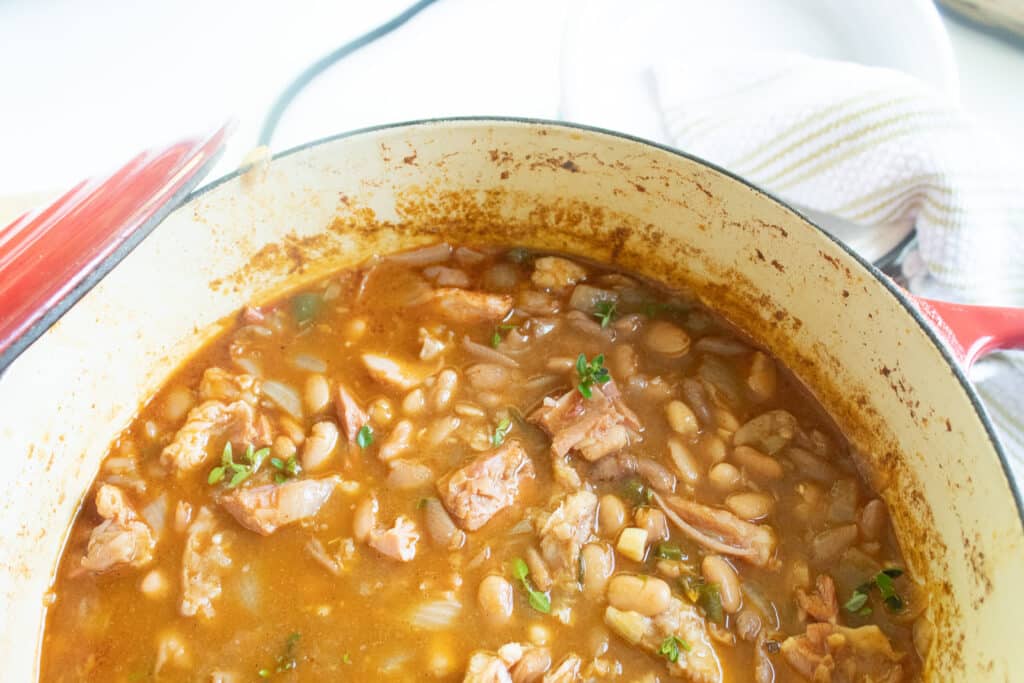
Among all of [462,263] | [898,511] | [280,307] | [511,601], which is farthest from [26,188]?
[898,511]

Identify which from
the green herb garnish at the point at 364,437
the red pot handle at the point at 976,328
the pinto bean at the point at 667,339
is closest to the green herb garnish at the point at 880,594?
the red pot handle at the point at 976,328

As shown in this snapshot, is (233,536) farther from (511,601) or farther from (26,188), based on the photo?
(26,188)

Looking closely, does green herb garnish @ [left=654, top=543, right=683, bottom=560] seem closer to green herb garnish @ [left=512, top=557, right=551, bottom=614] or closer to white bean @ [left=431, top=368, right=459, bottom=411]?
green herb garnish @ [left=512, top=557, right=551, bottom=614]

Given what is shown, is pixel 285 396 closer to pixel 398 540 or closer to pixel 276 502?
pixel 276 502

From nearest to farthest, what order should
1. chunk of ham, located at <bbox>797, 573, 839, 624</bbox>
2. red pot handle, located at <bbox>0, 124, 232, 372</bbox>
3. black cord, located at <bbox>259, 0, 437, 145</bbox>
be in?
red pot handle, located at <bbox>0, 124, 232, 372</bbox>, chunk of ham, located at <bbox>797, 573, 839, 624</bbox>, black cord, located at <bbox>259, 0, 437, 145</bbox>

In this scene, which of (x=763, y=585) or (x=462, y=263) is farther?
(x=462, y=263)

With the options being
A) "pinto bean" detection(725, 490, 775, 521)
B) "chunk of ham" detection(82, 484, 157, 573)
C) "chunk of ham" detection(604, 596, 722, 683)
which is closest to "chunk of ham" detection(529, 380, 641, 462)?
"pinto bean" detection(725, 490, 775, 521)
